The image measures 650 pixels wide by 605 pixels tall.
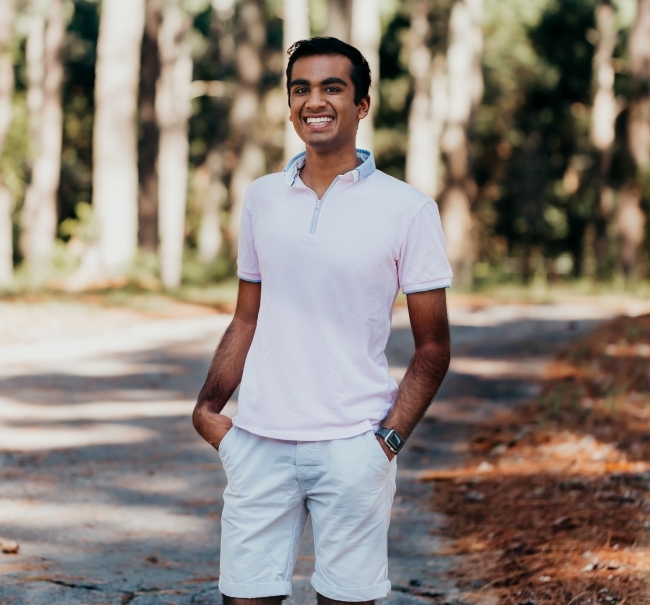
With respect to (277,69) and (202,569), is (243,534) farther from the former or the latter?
(277,69)

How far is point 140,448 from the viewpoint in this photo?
788 centimetres

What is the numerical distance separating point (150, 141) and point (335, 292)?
30.2 metres

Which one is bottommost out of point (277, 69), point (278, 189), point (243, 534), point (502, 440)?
point (502, 440)

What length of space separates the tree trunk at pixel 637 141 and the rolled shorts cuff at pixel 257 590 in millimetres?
19583

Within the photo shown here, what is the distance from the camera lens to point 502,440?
8086 millimetres

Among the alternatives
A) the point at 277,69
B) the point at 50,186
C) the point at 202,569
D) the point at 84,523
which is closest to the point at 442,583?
the point at 202,569

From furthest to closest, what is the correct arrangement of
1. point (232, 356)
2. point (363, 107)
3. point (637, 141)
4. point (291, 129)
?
point (637, 141), point (291, 129), point (232, 356), point (363, 107)

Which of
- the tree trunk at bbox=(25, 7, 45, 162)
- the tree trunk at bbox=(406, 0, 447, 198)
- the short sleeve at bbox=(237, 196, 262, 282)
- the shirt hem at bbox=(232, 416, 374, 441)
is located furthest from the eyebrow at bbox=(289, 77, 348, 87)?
the tree trunk at bbox=(25, 7, 45, 162)

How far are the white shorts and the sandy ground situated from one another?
5.28ft

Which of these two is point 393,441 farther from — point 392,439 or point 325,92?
point 325,92

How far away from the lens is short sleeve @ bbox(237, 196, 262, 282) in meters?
3.62

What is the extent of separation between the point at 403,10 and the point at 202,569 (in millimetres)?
36757

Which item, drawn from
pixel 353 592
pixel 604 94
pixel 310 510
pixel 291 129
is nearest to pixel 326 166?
pixel 310 510

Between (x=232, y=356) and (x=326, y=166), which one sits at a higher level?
(x=326, y=166)
